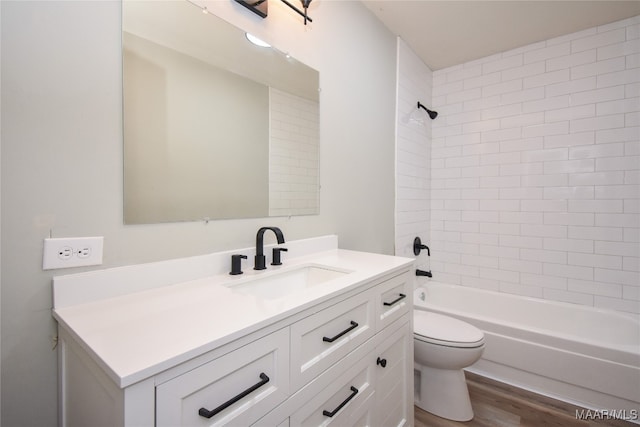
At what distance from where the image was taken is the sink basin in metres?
1.19

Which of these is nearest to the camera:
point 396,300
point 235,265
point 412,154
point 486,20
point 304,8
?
point 235,265

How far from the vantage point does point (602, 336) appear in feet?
7.28

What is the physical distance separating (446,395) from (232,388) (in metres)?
1.60

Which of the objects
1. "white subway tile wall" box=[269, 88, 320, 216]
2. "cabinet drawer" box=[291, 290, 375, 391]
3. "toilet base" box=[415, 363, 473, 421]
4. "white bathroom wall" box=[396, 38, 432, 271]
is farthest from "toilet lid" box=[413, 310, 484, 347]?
"white subway tile wall" box=[269, 88, 320, 216]

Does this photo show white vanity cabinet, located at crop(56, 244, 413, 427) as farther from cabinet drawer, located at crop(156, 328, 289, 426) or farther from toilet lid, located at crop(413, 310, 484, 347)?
toilet lid, located at crop(413, 310, 484, 347)

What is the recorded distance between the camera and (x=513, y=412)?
1829mm

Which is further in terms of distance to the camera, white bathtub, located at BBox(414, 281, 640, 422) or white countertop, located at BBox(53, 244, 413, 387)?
white bathtub, located at BBox(414, 281, 640, 422)

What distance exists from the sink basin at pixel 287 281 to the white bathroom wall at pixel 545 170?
2.03m

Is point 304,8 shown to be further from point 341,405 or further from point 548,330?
point 548,330

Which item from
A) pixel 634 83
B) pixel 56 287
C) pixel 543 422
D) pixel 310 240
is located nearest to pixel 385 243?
pixel 310 240

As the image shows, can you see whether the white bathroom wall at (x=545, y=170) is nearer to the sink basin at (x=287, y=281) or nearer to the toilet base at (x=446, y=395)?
the toilet base at (x=446, y=395)

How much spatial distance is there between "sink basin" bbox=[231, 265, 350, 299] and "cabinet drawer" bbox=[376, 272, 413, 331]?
0.18 metres

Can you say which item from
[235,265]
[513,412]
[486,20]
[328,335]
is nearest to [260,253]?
[235,265]

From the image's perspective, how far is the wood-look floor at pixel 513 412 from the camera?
173 centimetres
